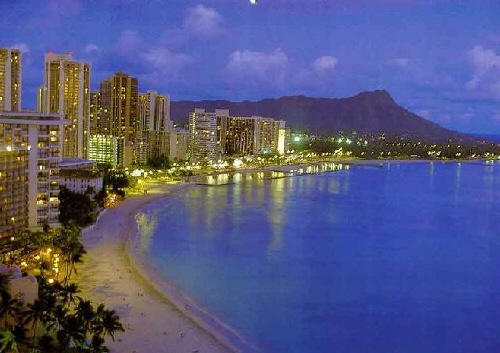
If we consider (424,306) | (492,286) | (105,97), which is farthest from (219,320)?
(105,97)

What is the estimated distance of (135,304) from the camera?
309 inches

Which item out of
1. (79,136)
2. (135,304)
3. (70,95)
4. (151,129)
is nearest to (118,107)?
(151,129)

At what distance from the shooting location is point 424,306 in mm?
9312

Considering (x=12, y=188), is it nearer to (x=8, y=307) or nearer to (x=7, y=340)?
(x=8, y=307)

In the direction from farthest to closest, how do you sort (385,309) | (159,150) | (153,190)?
(159,150)
(153,190)
(385,309)

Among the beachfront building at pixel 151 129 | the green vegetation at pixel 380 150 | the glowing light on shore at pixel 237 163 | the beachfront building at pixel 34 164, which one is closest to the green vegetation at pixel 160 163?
the beachfront building at pixel 151 129

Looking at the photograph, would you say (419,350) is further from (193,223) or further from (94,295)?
(193,223)

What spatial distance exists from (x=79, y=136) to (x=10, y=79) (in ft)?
13.8

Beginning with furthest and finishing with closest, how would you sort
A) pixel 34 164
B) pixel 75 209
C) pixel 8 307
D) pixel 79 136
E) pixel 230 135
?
pixel 230 135
pixel 79 136
pixel 75 209
pixel 34 164
pixel 8 307

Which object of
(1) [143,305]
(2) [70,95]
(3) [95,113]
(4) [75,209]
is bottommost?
(1) [143,305]

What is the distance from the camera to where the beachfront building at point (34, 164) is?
1053 cm

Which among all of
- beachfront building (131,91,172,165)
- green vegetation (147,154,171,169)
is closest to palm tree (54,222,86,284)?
green vegetation (147,154,171,169)

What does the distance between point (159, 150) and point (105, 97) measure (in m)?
5.18

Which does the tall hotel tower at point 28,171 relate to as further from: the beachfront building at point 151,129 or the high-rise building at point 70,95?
the beachfront building at point 151,129
